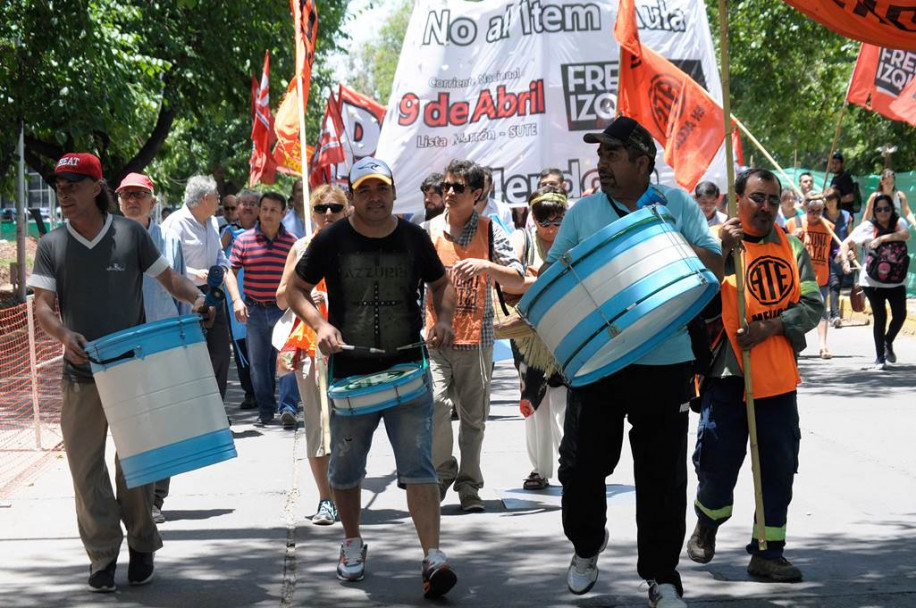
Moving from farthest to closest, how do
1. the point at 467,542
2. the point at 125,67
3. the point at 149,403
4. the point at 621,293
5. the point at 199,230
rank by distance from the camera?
the point at 125,67
the point at 199,230
the point at 467,542
the point at 149,403
the point at 621,293

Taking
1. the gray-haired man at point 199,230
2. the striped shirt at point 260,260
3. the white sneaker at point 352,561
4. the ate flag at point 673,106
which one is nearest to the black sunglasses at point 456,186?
the white sneaker at point 352,561

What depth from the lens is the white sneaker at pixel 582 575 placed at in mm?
5648

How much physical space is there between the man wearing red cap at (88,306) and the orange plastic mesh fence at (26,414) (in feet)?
8.96

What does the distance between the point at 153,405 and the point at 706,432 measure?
2408 millimetres

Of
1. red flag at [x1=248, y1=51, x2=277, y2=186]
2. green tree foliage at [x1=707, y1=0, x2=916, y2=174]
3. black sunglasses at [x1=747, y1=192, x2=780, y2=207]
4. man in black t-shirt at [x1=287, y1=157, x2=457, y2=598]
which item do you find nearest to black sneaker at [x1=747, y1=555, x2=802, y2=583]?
man in black t-shirt at [x1=287, y1=157, x2=457, y2=598]

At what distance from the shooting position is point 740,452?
6.12 m

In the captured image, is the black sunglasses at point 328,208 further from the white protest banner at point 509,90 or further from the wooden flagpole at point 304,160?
the white protest banner at point 509,90

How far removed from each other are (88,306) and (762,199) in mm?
2960

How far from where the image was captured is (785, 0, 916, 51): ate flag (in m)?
6.11

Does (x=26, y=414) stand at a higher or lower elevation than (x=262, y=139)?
lower

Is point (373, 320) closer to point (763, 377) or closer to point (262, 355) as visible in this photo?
point (763, 377)

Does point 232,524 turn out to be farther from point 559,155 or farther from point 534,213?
point 559,155

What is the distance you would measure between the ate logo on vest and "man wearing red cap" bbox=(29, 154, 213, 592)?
2.73 m

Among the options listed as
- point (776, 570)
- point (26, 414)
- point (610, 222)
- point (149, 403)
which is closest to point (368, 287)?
point (149, 403)
